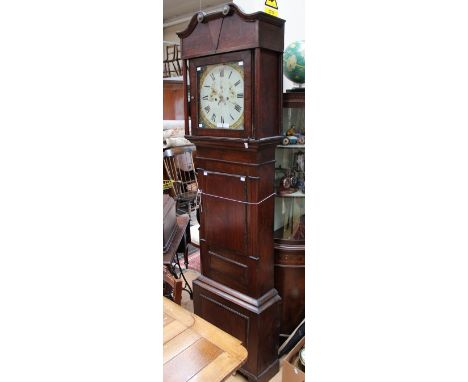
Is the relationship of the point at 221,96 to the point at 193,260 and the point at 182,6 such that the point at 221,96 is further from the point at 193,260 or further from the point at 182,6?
the point at 182,6

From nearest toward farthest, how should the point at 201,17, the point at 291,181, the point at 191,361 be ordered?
1. the point at 191,361
2. the point at 201,17
3. the point at 291,181

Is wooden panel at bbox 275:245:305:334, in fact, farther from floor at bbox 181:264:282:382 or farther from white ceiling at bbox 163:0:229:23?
white ceiling at bbox 163:0:229:23

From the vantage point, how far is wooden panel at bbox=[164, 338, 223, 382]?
1.03m

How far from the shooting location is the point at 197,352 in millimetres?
1128

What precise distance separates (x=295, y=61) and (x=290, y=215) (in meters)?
0.83

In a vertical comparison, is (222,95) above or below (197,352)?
above

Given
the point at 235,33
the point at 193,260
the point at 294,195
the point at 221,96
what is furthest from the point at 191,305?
the point at 235,33

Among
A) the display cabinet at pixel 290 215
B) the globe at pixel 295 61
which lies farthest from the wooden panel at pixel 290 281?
the globe at pixel 295 61

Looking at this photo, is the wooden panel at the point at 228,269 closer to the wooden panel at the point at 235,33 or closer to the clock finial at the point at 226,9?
the wooden panel at the point at 235,33

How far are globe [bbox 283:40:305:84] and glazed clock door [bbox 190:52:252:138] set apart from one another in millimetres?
383

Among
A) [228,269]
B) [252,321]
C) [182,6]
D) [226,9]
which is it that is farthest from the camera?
[182,6]
